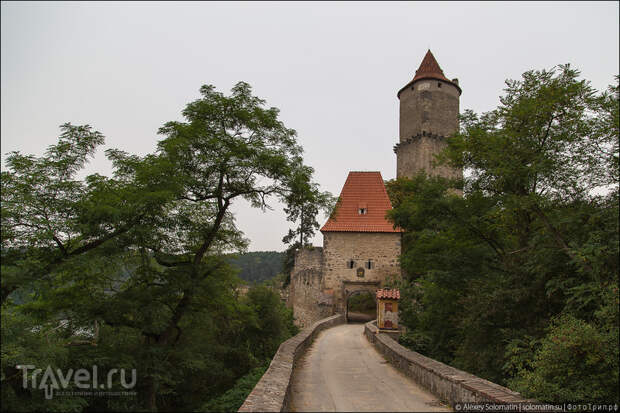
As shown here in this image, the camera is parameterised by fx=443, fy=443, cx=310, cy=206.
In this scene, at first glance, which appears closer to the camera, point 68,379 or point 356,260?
point 68,379

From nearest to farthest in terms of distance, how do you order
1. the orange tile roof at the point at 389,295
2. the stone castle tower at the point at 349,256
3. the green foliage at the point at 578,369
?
the green foliage at the point at 578,369 < the orange tile roof at the point at 389,295 < the stone castle tower at the point at 349,256

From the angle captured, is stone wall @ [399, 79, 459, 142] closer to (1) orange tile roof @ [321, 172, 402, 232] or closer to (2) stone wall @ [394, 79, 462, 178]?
(2) stone wall @ [394, 79, 462, 178]

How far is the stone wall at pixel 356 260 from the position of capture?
90.1 ft

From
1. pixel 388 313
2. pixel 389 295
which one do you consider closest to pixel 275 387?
pixel 388 313

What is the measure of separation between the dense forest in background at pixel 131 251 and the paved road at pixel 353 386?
298cm

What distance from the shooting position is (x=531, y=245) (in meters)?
9.48

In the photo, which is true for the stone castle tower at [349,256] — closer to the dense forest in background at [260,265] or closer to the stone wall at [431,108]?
Answer: the stone wall at [431,108]

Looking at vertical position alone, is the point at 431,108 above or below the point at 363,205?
above

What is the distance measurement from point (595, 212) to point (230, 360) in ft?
46.8

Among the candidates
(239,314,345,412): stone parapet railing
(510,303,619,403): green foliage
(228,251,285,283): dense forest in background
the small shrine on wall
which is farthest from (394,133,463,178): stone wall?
Result: (228,251,285,283): dense forest in background

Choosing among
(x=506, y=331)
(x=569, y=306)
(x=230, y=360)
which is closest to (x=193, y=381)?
(x=230, y=360)

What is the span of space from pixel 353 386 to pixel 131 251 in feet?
19.9

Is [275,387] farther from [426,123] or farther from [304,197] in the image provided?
[426,123]

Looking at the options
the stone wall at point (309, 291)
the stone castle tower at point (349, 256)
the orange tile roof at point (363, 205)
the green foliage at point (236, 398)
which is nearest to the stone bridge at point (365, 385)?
the green foliage at point (236, 398)
